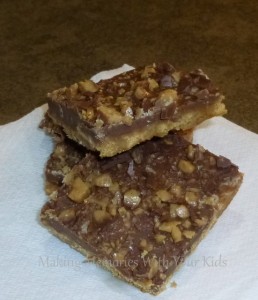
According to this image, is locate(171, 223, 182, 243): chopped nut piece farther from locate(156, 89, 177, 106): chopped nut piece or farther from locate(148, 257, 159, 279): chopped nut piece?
locate(156, 89, 177, 106): chopped nut piece

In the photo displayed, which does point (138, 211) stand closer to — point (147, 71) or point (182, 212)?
point (182, 212)

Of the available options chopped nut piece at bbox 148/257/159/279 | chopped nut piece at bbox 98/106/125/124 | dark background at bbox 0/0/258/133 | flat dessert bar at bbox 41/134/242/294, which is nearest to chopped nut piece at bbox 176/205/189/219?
flat dessert bar at bbox 41/134/242/294

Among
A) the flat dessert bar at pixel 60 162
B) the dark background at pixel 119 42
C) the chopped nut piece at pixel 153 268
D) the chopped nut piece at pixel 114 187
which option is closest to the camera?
the chopped nut piece at pixel 153 268

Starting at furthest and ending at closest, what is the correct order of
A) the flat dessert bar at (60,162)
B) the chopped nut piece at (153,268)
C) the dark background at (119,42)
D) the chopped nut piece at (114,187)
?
the dark background at (119,42) < the flat dessert bar at (60,162) < the chopped nut piece at (114,187) < the chopped nut piece at (153,268)

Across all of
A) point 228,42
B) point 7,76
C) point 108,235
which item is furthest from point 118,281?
point 228,42

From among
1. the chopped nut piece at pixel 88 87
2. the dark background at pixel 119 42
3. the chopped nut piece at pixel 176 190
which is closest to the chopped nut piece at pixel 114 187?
the chopped nut piece at pixel 176 190

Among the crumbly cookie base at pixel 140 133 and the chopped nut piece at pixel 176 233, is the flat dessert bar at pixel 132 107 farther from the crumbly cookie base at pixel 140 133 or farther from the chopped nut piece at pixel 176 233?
the chopped nut piece at pixel 176 233
